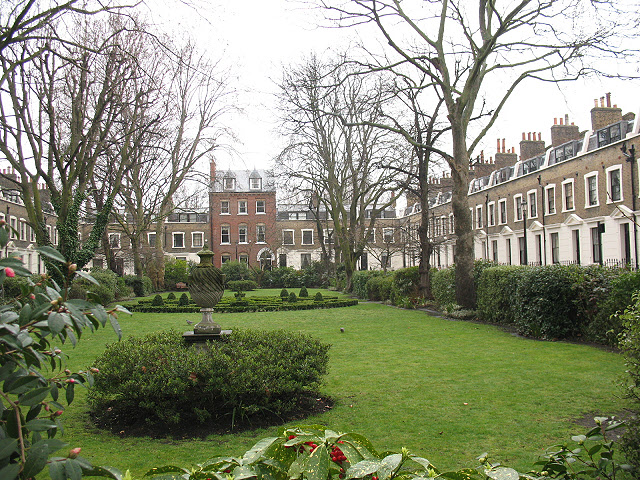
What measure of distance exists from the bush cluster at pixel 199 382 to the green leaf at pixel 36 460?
4.05m

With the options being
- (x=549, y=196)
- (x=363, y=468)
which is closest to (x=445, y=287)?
(x=363, y=468)

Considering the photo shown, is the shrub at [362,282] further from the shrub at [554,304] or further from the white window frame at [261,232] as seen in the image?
the white window frame at [261,232]

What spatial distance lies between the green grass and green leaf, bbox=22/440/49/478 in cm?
322

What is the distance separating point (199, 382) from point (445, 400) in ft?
10.5

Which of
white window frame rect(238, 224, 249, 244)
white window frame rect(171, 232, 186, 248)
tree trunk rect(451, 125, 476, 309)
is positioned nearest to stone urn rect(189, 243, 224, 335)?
tree trunk rect(451, 125, 476, 309)

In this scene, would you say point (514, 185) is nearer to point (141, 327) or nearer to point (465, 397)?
point (141, 327)

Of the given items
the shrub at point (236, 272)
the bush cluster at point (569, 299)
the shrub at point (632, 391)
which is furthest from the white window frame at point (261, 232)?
the shrub at point (632, 391)

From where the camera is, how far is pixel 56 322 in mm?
1638

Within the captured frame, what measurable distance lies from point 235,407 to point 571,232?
106 feet

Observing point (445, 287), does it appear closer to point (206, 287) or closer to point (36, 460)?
point (206, 287)

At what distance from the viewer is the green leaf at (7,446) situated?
61.9 inches

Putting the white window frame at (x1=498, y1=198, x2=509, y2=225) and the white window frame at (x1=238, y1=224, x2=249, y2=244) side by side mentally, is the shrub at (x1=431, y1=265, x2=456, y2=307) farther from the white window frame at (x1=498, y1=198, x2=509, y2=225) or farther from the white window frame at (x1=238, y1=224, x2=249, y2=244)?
the white window frame at (x1=238, y1=224, x2=249, y2=244)

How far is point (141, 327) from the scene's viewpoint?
16.5 m

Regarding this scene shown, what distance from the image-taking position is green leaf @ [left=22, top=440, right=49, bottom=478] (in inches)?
62.1
